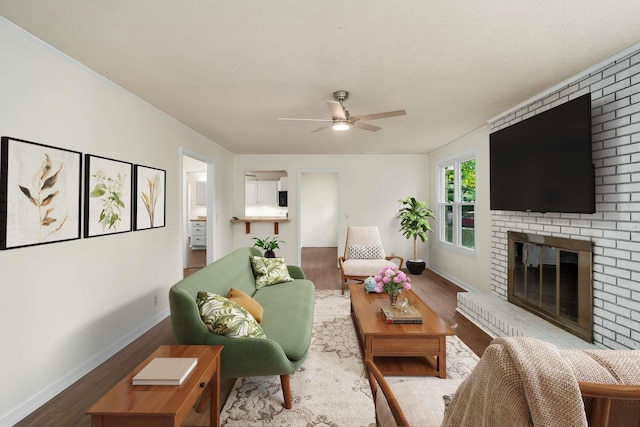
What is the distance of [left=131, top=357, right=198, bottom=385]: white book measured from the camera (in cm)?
145

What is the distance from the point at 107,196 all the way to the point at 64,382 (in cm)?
147

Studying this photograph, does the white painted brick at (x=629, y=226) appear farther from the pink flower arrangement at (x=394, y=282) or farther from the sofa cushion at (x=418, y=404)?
the sofa cushion at (x=418, y=404)

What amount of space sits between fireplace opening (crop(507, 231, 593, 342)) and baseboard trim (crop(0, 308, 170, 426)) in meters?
4.13

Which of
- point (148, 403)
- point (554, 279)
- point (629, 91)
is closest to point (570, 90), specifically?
point (629, 91)

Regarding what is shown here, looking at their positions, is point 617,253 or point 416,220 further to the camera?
point 416,220

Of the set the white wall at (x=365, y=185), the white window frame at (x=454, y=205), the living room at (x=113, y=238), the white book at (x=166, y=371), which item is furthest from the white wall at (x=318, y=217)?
the white book at (x=166, y=371)

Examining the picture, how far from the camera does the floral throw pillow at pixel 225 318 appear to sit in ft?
6.50

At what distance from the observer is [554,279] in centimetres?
301

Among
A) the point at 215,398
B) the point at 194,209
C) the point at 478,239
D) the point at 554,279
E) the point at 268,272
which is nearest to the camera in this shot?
the point at 215,398

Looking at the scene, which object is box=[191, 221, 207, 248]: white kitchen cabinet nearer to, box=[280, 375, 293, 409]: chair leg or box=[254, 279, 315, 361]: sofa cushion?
box=[254, 279, 315, 361]: sofa cushion

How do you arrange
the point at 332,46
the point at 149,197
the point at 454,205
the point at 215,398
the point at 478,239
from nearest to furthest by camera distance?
the point at 215,398 → the point at 332,46 → the point at 149,197 → the point at 478,239 → the point at 454,205

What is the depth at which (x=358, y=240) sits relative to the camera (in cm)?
550

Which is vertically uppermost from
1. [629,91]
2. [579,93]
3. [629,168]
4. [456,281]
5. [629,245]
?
[579,93]

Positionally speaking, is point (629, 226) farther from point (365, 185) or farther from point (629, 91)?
point (365, 185)
